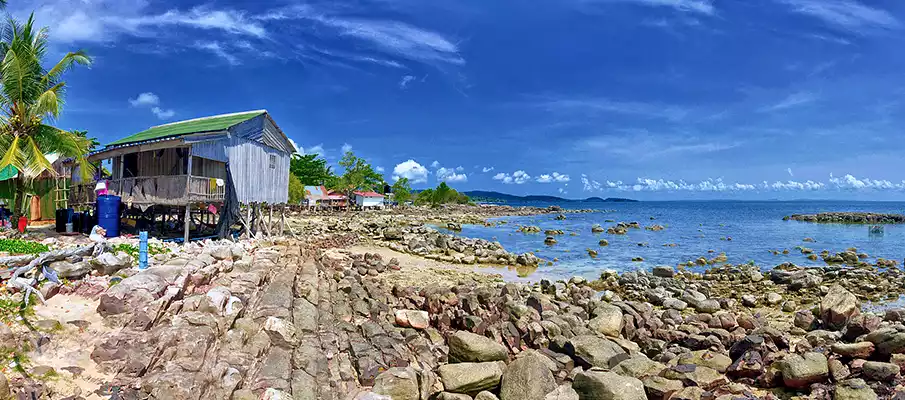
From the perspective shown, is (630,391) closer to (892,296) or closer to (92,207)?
(892,296)

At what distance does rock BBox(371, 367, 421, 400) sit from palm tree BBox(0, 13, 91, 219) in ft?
62.6

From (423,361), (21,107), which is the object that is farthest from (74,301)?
(21,107)

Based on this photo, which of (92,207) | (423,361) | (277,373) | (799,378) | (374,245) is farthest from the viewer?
(374,245)

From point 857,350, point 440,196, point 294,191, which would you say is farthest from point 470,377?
point 440,196

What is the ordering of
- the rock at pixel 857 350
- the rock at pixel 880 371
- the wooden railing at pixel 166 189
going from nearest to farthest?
the rock at pixel 880 371, the rock at pixel 857 350, the wooden railing at pixel 166 189

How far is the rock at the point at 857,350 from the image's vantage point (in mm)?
8086

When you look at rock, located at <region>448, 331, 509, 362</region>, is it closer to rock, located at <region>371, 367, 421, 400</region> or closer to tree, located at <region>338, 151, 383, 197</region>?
rock, located at <region>371, 367, 421, 400</region>

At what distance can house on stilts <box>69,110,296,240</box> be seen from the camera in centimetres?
1900

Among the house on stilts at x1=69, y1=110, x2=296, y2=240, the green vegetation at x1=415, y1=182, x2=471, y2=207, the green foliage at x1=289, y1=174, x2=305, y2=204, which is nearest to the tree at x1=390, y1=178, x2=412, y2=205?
the green vegetation at x1=415, y1=182, x2=471, y2=207

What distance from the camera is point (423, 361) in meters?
8.83

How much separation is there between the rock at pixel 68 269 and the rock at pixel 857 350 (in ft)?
48.3

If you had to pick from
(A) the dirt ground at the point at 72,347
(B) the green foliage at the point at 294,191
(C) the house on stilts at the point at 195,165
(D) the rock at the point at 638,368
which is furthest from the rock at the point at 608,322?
(B) the green foliage at the point at 294,191

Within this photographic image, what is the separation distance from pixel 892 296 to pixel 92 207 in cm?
3309

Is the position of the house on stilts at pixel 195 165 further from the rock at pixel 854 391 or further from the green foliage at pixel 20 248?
the rock at pixel 854 391
